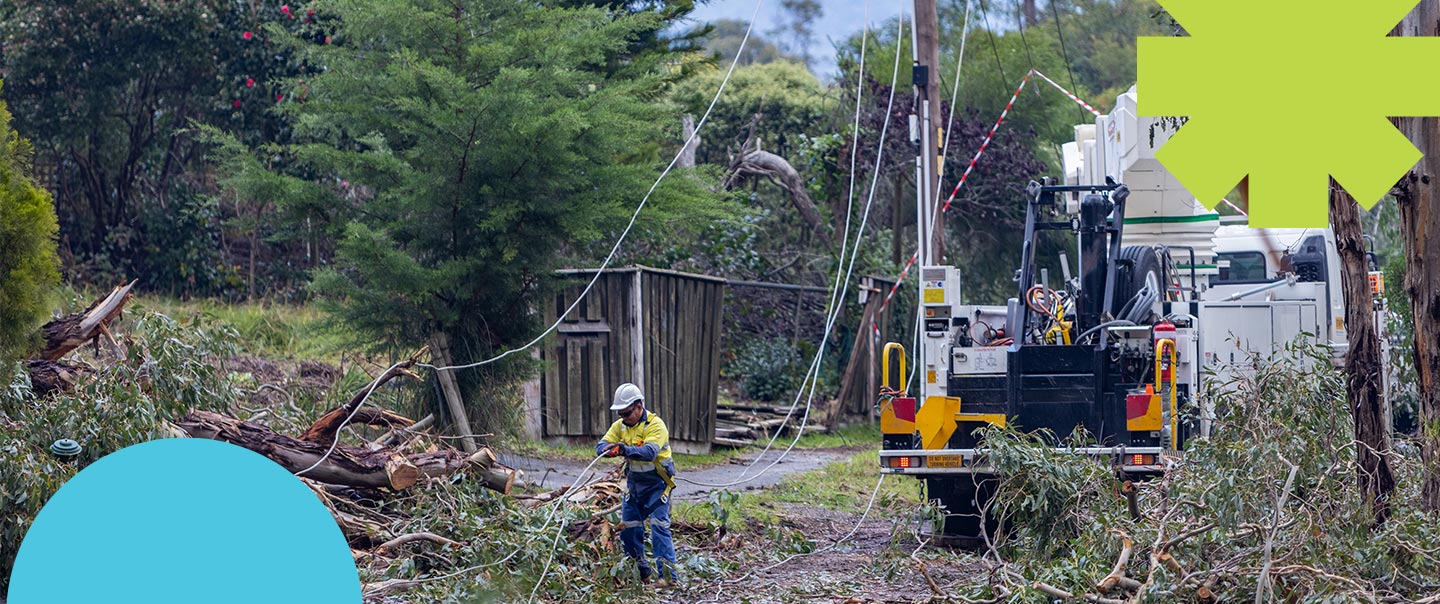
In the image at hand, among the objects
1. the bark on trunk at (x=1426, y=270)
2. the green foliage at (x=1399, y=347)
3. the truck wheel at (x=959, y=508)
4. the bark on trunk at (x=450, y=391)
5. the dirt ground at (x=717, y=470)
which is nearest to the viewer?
the bark on trunk at (x=1426, y=270)

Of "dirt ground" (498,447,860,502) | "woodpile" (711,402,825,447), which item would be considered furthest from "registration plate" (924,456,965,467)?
"woodpile" (711,402,825,447)

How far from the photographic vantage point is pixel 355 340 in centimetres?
1238

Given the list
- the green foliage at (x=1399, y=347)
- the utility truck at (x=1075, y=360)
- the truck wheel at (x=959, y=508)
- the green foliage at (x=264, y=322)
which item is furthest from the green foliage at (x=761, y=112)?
the truck wheel at (x=959, y=508)

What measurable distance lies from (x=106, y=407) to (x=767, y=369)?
41.3ft

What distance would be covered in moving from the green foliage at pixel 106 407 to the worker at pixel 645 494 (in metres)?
2.65

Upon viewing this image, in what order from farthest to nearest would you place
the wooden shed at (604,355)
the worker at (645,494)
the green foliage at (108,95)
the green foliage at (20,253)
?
1. the green foliage at (108,95)
2. the wooden shed at (604,355)
3. the worker at (645,494)
4. the green foliage at (20,253)

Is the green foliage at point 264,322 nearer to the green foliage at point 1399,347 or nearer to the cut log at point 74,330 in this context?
the cut log at point 74,330

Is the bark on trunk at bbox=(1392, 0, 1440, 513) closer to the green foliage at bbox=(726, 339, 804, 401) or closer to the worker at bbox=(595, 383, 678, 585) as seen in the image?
the worker at bbox=(595, 383, 678, 585)

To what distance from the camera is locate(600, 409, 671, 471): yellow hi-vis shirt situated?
9.02 metres

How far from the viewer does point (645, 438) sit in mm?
9195

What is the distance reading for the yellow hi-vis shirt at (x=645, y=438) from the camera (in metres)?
9.02

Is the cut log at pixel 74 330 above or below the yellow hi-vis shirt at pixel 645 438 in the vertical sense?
above

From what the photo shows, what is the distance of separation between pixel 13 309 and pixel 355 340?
411cm

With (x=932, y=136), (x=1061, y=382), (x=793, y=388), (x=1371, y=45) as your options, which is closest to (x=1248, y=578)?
(x=1371, y=45)
